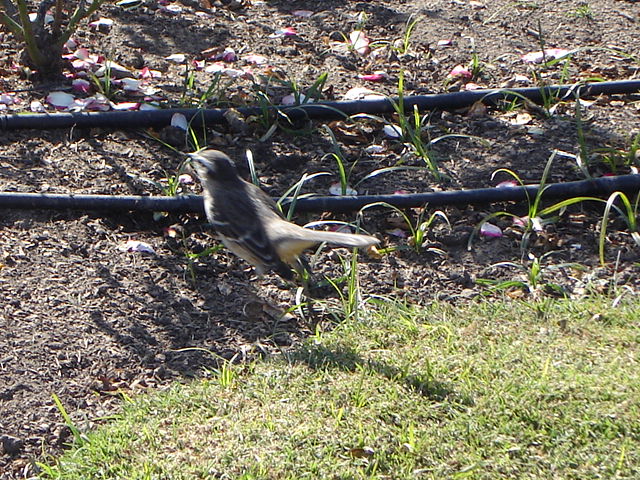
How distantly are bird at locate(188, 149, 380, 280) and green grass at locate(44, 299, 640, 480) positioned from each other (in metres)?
0.56

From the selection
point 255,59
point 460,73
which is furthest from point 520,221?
point 255,59

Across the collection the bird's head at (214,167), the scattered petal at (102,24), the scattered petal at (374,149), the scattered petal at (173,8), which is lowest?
the scattered petal at (374,149)

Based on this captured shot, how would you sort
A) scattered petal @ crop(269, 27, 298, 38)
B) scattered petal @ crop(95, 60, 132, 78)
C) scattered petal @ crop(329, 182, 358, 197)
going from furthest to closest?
scattered petal @ crop(269, 27, 298, 38), scattered petal @ crop(95, 60, 132, 78), scattered petal @ crop(329, 182, 358, 197)

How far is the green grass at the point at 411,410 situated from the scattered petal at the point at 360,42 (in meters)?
3.95

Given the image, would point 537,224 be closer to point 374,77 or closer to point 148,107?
point 374,77

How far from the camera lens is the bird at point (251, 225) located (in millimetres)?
5781

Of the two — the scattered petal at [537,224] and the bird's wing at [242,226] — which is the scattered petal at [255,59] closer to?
the bird's wing at [242,226]

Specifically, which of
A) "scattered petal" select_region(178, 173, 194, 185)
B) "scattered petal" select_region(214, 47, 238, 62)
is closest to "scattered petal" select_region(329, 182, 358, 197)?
"scattered petal" select_region(178, 173, 194, 185)

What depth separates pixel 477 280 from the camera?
19.8ft

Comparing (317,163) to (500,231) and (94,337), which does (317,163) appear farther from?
(94,337)

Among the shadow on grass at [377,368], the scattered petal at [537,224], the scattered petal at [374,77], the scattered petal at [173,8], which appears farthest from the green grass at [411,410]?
the scattered petal at [173,8]

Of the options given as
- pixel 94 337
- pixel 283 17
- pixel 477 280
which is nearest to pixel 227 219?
pixel 94 337

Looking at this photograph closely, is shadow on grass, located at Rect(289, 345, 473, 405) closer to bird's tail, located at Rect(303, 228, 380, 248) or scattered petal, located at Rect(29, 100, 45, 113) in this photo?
bird's tail, located at Rect(303, 228, 380, 248)

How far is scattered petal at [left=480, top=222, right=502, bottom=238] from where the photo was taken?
647 cm
